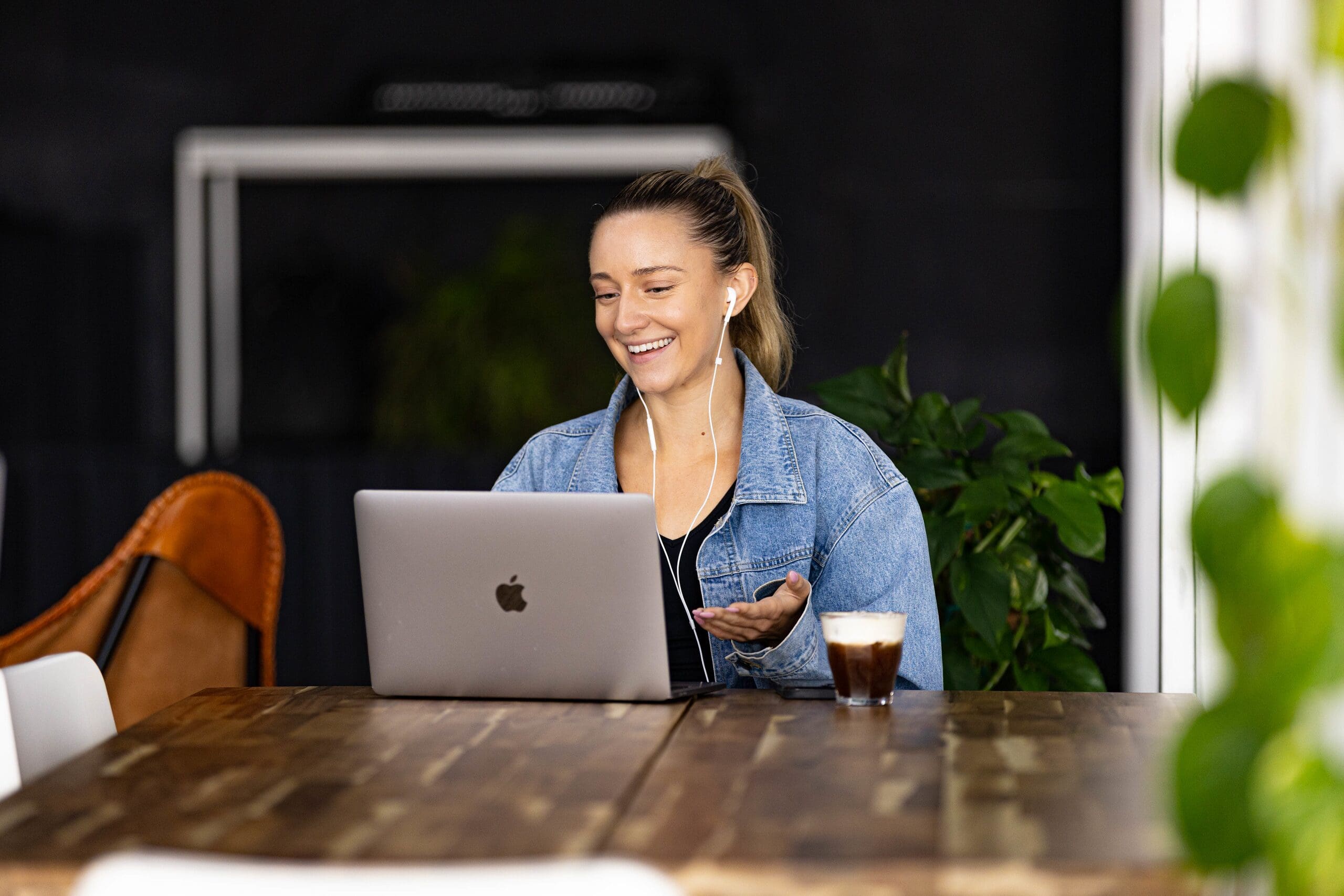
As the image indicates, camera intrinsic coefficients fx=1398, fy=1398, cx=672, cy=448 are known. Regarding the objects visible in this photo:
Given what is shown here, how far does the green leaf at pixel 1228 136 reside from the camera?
561mm

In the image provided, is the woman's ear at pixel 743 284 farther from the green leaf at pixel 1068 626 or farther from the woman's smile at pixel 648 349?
the green leaf at pixel 1068 626

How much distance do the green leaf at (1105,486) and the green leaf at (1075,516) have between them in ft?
0.31

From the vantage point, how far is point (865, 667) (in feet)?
5.16

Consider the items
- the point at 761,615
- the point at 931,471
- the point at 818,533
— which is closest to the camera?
the point at 761,615

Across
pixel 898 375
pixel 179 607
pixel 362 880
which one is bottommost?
pixel 179 607

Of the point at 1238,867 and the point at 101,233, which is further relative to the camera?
the point at 101,233

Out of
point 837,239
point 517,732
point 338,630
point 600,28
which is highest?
point 600,28

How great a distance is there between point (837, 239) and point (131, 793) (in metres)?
4.22

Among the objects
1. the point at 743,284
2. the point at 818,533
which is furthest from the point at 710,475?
the point at 743,284

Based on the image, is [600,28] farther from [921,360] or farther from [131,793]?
[131,793]

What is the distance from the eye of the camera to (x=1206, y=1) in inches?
84.5

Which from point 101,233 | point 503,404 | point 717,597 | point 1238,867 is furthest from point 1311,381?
point 101,233

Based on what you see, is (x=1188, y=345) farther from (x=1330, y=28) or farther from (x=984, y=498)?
(x=984, y=498)

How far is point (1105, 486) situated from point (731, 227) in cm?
92
